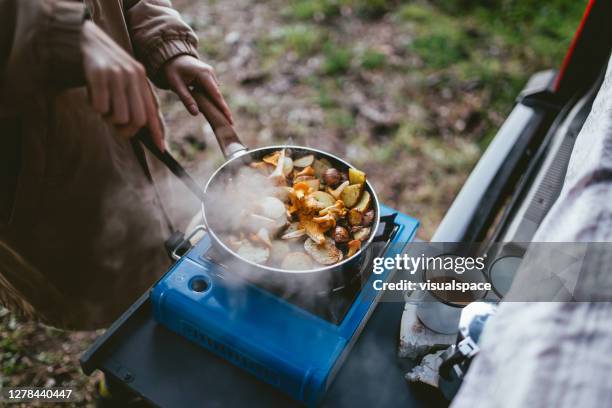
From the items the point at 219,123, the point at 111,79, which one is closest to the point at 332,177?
the point at 219,123

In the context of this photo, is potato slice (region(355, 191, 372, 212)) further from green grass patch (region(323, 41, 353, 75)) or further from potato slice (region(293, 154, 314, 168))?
green grass patch (region(323, 41, 353, 75))

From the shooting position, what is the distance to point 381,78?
4.30m

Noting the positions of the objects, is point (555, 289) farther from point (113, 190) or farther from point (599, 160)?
point (113, 190)

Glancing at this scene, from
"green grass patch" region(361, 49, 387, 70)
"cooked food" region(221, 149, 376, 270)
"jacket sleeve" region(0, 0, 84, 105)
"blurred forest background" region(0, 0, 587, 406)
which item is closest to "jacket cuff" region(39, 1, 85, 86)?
"jacket sleeve" region(0, 0, 84, 105)

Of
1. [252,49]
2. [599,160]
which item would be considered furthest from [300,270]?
[252,49]

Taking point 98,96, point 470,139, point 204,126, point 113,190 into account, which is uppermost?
point 98,96

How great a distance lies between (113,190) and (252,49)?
307 cm

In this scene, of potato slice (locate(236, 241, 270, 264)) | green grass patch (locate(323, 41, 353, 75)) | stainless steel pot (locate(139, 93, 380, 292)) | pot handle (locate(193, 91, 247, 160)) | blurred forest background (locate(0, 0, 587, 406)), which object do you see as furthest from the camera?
green grass patch (locate(323, 41, 353, 75))

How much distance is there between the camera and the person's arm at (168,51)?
5.70 feet

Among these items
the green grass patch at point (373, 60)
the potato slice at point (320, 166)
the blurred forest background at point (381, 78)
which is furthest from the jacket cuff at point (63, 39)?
the green grass patch at point (373, 60)

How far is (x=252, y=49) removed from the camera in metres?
4.52

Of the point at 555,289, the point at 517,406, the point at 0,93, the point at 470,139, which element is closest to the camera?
the point at 517,406

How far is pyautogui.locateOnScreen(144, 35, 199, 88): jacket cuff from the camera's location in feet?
5.75

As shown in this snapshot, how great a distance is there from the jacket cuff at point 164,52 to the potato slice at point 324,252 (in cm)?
93
